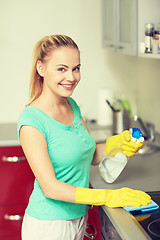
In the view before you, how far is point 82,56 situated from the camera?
3.07m

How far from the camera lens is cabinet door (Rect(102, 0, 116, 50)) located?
99.0 inches

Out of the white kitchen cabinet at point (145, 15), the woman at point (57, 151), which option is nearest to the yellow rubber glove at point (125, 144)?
the woman at point (57, 151)

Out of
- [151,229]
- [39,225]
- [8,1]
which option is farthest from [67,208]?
[8,1]

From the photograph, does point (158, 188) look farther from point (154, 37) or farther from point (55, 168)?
point (154, 37)

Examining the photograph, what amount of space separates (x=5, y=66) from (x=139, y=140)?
161cm

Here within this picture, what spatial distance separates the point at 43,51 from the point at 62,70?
11 cm

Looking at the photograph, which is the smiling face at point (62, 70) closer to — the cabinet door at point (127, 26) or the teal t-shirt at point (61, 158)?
the teal t-shirt at point (61, 158)

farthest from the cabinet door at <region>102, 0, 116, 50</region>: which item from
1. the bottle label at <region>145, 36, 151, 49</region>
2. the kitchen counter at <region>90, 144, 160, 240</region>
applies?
the kitchen counter at <region>90, 144, 160, 240</region>

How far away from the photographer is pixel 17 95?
9.89 feet

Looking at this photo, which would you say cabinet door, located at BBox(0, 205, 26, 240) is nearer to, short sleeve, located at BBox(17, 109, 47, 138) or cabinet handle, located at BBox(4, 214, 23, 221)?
cabinet handle, located at BBox(4, 214, 23, 221)

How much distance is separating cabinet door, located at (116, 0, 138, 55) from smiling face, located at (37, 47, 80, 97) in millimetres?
589

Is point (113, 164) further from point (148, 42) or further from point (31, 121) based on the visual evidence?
point (148, 42)

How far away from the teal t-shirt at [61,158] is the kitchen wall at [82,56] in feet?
4.17

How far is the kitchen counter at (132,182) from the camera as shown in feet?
4.29
